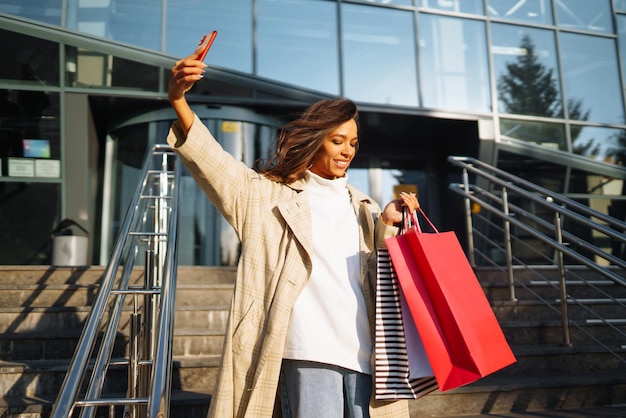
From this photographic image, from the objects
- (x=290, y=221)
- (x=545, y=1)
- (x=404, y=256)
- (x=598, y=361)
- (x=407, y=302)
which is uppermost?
(x=545, y=1)

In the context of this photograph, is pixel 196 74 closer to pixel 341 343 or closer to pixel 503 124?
pixel 341 343

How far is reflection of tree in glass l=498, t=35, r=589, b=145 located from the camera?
29.7 ft

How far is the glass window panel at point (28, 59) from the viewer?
7.32 meters

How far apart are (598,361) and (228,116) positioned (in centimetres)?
565

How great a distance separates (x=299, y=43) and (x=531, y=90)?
3.93m

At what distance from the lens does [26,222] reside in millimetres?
7379

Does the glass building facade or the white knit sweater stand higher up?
the glass building facade

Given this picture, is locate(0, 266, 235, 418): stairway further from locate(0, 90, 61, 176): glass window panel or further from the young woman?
locate(0, 90, 61, 176): glass window panel

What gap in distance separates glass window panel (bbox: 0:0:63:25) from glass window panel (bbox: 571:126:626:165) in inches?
317

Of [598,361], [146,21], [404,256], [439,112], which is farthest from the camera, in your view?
[439,112]

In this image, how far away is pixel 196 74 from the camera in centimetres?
153

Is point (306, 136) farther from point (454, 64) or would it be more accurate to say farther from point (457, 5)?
point (457, 5)

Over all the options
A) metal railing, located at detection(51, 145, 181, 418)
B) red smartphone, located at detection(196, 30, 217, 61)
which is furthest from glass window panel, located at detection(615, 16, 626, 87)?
red smartphone, located at detection(196, 30, 217, 61)

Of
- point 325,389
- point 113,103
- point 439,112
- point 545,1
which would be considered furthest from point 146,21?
Result: point 325,389
